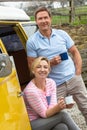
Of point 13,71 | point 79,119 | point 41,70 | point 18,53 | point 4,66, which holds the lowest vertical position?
point 79,119

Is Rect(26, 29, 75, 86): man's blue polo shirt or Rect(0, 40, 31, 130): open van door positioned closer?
Rect(0, 40, 31, 130): open van door

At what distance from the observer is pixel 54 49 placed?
15.4ft

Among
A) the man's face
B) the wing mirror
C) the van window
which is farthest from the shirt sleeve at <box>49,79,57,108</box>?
the van window

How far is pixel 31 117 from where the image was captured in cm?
431

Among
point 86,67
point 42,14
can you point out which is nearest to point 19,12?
point 42,14

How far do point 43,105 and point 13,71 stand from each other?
51cm

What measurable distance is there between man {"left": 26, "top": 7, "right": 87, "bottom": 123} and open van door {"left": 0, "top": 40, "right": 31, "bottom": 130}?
0.63 m

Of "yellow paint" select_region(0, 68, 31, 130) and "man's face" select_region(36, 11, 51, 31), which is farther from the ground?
"man's face" select_region(36, 11, 51, 31)

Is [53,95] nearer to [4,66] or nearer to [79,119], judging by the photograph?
[4,66]

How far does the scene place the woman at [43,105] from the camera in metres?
4.21

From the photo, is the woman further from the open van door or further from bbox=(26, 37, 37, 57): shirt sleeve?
bbox=(26, 37, 37, 57): shirt sleeve

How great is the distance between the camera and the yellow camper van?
11.8ft

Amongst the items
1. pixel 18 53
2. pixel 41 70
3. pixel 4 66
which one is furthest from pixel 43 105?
pixel 18 53

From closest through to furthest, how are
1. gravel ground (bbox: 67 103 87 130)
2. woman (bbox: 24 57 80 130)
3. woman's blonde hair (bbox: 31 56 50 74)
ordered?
woman (bbox: 24 57 80 130)
woman's blonde hair (bbox: 31 56 50 74)
gravel ground (bbox: 67 103 87 130)
